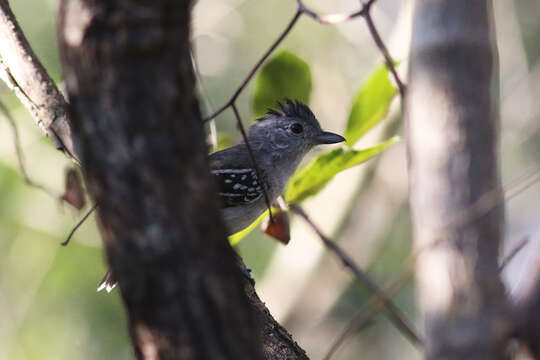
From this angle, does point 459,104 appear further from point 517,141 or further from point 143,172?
point 517,141

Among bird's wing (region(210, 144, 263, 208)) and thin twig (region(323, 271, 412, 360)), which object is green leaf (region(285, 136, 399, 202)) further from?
bird's wing (region(210, 144, 263, 208))

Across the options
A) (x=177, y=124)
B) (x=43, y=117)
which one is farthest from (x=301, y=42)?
(x=177, y=124)

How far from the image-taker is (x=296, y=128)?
6070 millimetres

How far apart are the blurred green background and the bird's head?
0.43m

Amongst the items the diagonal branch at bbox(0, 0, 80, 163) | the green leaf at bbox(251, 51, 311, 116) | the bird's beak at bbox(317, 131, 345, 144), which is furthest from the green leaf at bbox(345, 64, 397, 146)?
the bird's beak at bbox(317, 131, 345, 144)

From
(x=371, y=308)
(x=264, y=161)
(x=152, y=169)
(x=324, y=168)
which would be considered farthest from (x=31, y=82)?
(x=371, y=308)

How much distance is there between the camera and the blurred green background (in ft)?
23.4

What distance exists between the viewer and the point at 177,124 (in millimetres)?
1772

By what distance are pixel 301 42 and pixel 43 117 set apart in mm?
8806

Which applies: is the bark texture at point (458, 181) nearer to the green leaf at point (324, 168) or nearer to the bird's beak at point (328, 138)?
the green leaf at point (324, 168)

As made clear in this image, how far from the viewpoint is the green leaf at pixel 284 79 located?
3.79 m

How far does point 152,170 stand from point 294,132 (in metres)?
4.37

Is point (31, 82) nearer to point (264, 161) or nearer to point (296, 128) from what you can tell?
point (264, 161)

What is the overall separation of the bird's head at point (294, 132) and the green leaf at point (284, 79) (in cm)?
205
